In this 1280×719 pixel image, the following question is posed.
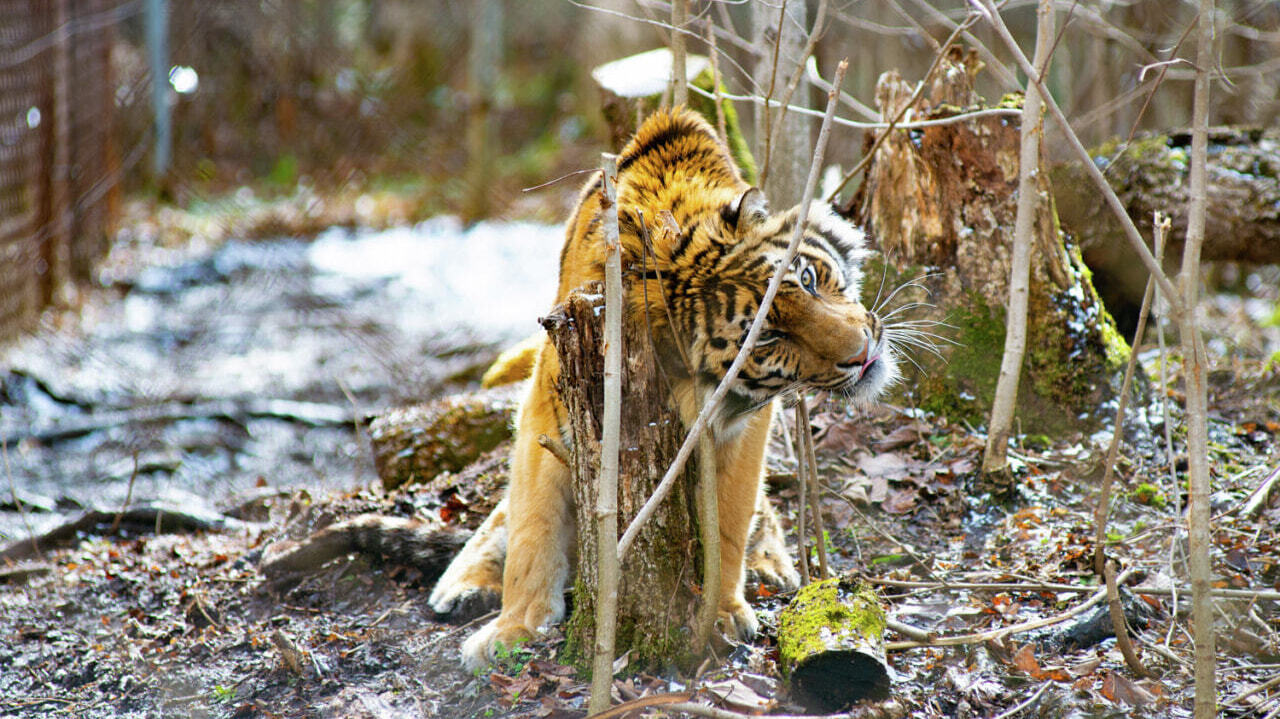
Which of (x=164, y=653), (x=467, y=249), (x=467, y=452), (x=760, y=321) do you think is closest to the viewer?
(x=760, y=321)

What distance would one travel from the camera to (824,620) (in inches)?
91.0

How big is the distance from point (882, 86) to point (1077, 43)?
21.7 ft

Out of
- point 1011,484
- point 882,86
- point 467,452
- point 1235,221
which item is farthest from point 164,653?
point 1235,221

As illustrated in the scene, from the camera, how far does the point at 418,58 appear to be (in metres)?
14.3

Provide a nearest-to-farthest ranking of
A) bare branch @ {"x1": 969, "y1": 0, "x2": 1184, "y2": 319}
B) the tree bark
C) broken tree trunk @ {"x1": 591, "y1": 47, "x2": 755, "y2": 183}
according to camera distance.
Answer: bare branch @ {"x1": 969, "y1": 0, "x2": 1184, "y2": 319}
broken tree trunk @ {"x1": 591, "y1": 47, "x2": 755, "y2": 183}
the tree bark

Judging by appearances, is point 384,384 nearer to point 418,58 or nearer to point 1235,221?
point 1235,221

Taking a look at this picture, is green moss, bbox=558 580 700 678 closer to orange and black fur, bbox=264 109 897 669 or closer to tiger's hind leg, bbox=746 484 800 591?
orange and black fur, bbox=264 109 897 669

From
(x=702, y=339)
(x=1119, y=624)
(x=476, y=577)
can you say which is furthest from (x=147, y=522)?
(x=1119, y=624)

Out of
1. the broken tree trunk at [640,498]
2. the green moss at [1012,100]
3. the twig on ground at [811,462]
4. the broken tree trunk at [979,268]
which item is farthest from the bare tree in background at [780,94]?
the broken tree trunk at [640,498]

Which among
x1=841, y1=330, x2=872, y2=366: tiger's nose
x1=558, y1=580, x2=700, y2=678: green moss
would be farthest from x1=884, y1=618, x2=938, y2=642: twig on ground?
x1=841, y1=330, x2=872, y2=366: tiger's nose

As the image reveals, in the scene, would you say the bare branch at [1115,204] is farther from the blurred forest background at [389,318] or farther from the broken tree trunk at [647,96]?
the broken tree trunk at [647,96]

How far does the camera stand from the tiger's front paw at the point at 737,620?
263cm

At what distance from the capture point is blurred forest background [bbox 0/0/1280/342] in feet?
25.1

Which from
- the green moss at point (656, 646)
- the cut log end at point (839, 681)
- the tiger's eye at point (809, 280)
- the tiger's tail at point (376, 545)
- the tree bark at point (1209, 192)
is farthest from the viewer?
the tree bark at point (1209, 192)
